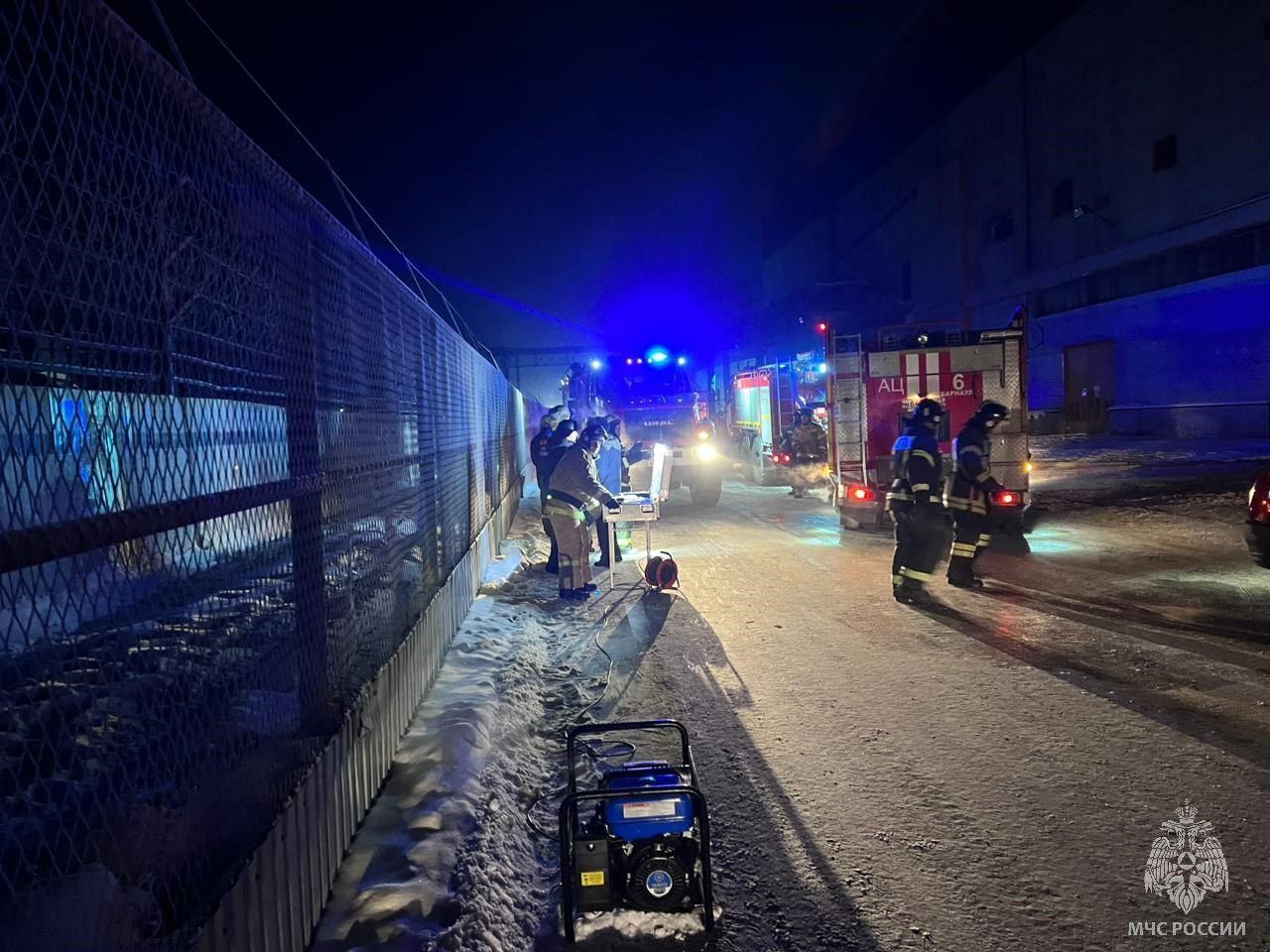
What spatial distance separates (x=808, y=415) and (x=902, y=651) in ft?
40.0

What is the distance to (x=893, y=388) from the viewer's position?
11.5 metres

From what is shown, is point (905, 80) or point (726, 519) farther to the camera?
point (905, 80)

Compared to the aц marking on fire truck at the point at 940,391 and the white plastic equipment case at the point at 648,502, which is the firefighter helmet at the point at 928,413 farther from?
the aц marking on fire truck at the point at 940,391

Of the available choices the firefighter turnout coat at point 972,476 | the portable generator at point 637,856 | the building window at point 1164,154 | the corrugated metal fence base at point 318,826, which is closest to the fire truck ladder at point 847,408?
the firefighter turnout coat at point 972,476

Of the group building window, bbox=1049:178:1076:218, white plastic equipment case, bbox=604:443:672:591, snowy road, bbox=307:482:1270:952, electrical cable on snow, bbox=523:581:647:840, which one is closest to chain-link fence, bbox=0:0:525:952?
snowy road, bbox=307:482:1270:952

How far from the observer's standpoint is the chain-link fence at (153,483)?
5.30 ft

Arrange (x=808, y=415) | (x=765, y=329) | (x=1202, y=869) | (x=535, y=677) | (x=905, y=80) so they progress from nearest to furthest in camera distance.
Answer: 1. (x=1202, y=869)
2. (x=535, y=677)
3. (x=808, y=415)
4. (x=905, y=80)
5. (x=765, y=329)

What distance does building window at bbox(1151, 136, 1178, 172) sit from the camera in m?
24.3

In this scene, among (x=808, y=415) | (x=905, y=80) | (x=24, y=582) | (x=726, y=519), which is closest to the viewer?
(x=24, y=582)

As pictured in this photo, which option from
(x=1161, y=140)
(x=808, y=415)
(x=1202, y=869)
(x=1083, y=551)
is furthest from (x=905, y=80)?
(x=1202, y=869)

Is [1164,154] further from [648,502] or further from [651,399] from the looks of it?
[648,502]

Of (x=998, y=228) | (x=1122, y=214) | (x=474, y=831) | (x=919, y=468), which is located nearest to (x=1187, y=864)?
(x=474, y=831)

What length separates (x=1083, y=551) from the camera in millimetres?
9477

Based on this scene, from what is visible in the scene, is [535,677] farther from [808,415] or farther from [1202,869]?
[808,415]
